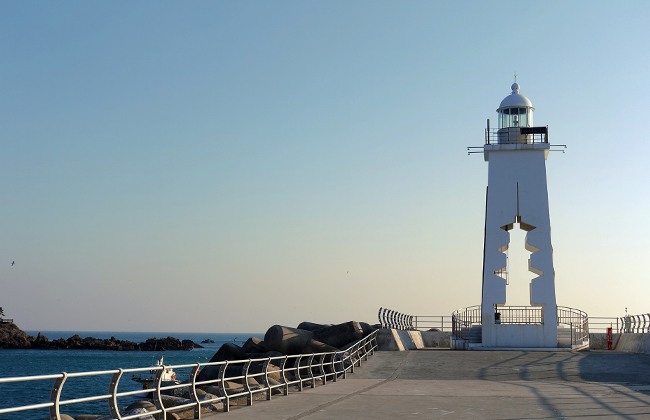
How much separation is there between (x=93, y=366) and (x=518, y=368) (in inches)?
2865

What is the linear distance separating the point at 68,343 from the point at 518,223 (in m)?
109

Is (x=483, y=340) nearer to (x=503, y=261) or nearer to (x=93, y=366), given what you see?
(x=503, y=261)

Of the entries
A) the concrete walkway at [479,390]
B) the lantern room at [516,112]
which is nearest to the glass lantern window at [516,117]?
the lantern room at [516,112]

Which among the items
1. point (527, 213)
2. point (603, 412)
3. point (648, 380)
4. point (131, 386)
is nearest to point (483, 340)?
point (527, 213)

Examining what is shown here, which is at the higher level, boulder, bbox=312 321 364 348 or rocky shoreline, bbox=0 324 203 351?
boulder, bbox=312 321 364 348

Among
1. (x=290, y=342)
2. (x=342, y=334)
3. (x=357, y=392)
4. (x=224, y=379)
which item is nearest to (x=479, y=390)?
(x=357, y=392)

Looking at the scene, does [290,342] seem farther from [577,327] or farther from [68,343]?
[68,343]

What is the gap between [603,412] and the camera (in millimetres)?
11305

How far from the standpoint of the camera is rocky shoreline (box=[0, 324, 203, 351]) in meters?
112

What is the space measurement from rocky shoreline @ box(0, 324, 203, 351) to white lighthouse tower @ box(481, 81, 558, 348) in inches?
4053

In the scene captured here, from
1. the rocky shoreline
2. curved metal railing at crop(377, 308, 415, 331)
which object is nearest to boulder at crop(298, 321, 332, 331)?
curved metal railing at crop(377, 308, 415, 331)

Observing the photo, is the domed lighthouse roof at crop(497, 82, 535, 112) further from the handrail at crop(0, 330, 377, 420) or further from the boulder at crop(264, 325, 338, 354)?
the boulder at crop(264, 325, 338, 354)

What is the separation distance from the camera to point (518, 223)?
2912 centimetres

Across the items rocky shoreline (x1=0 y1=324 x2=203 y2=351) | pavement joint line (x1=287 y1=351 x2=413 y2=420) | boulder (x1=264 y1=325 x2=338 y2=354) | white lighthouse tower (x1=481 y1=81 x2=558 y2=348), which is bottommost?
rocky shoreline (x1=0 y1=324 x2=203 y2=351)
